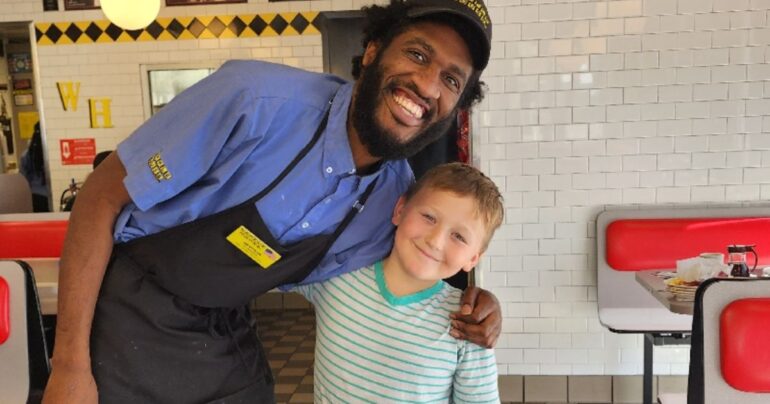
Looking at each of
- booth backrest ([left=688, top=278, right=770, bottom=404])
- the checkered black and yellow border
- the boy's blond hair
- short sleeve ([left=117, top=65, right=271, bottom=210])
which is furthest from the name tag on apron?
the checkered black and yellow border

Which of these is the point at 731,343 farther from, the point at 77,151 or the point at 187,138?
the point at 77,151

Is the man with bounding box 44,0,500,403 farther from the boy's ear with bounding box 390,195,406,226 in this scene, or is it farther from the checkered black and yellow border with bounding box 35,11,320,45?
the checkered black and yellow border with bounding box 35,11,320,45

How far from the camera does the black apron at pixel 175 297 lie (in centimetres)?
128

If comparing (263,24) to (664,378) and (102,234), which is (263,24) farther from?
(102,234)

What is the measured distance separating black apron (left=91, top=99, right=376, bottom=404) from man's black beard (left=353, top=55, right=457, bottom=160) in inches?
3.5

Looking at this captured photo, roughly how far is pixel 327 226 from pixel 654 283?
2.01m

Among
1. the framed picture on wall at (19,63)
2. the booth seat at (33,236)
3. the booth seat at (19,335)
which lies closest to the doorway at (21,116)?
the framed picture on wall at (19,63)

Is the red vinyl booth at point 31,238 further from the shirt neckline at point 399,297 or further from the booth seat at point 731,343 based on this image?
the booth seat at point 731,343

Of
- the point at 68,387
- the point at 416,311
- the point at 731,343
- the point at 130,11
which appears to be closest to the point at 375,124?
the point at 416,311

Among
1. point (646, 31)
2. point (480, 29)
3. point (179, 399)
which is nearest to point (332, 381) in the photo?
point (179, 399)

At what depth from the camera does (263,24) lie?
571 centimetres

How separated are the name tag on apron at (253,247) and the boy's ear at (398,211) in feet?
1.07

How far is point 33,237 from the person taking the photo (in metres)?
3.80

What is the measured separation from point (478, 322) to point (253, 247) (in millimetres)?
536
